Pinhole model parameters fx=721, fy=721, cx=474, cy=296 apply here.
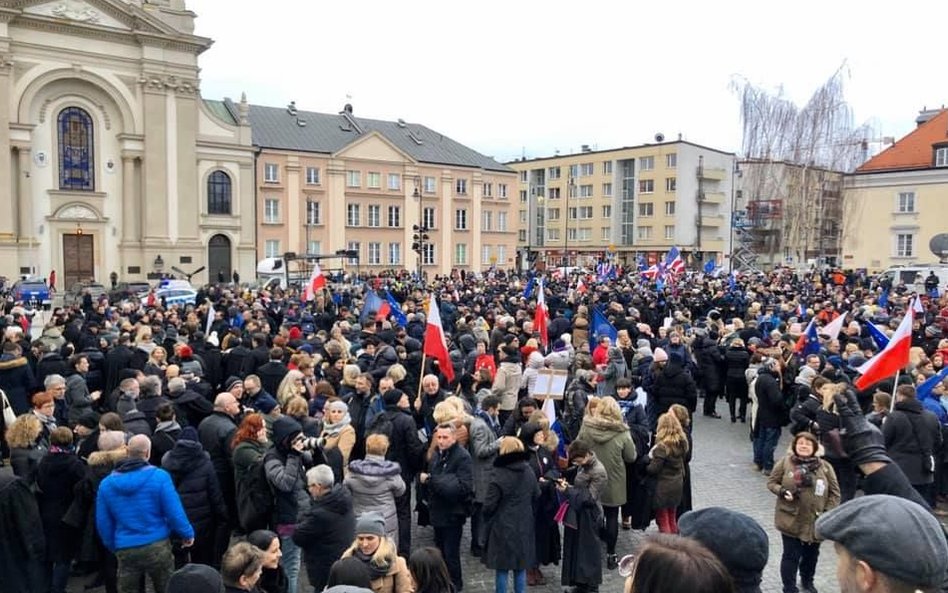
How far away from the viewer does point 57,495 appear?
6.30m

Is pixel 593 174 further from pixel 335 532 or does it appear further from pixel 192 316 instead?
pixel 335 532

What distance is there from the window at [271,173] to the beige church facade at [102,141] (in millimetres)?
6004

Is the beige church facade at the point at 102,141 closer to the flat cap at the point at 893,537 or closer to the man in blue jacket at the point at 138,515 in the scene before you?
the man in blue jacket at the point at 138,515

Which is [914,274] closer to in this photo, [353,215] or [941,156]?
[941,156]

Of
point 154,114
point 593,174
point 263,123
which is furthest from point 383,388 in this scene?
point 593,174

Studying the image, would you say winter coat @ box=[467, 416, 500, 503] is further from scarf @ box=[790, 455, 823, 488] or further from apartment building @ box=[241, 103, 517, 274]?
apartment building @ box=[241, 103, 517, 274]

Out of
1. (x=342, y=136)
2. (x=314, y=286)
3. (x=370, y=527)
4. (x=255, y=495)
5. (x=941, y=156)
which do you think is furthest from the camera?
(x=342, y=136)

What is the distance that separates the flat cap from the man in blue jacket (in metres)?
4.83

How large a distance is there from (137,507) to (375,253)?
55.0 metres

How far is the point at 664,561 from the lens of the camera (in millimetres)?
2258

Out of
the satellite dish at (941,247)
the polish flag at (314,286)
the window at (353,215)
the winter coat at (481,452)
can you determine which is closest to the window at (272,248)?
the window at (353,215)

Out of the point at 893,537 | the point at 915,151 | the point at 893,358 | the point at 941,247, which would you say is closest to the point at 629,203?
the point at 915,151

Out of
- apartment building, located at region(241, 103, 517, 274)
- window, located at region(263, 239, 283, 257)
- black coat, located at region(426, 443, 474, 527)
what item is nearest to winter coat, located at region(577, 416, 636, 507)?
black coat, located at region(426, 443, 474, 527)

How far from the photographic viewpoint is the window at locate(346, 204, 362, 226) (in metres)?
58.7
